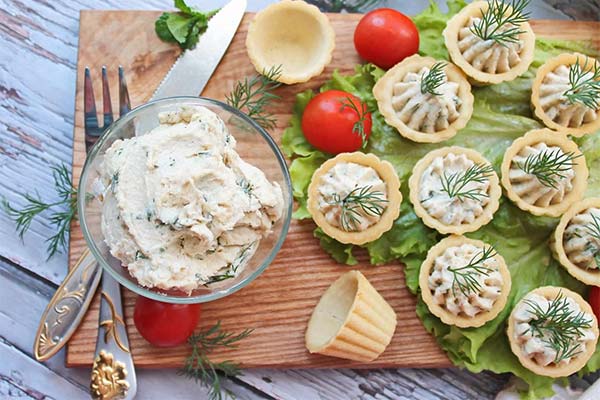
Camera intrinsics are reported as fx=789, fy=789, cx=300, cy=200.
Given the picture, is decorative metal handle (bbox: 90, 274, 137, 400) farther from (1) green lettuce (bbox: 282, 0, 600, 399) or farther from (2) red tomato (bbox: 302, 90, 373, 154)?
(2) red tomato (bbox: 302, 90, 373, 154)

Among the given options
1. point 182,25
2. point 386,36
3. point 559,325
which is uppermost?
point 182,25

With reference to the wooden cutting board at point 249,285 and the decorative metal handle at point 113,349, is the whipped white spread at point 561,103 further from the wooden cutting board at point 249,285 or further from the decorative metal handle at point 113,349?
the decorative metal handle at point 113,349

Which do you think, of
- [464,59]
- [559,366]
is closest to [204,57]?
[464,59]

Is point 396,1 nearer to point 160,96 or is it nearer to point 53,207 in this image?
point 160,96

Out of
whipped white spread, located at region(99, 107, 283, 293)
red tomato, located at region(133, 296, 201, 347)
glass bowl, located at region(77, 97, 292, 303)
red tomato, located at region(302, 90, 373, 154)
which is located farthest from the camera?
red tomato, located at region(302, 90, 373, 154)

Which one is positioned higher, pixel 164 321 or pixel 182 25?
pixel 182 25

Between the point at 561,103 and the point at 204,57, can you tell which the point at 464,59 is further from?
the point at 204,57

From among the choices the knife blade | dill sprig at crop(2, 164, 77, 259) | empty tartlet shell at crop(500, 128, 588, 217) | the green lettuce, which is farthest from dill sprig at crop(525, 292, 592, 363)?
dill sprig at crop(2, 164, 77, 259)
